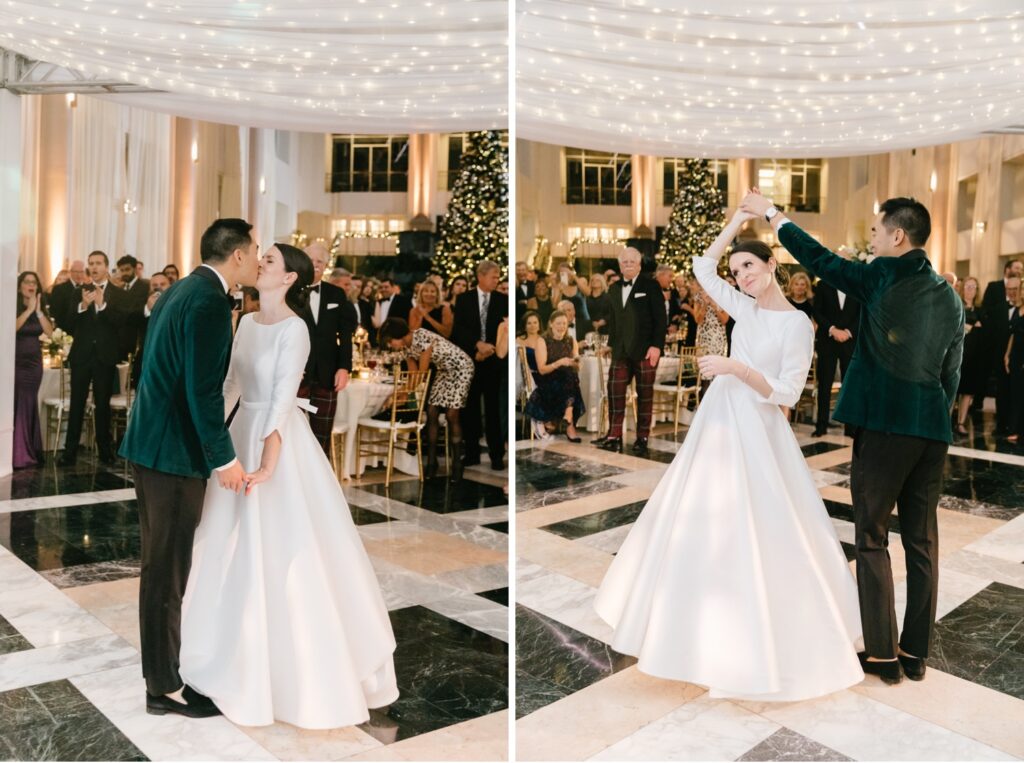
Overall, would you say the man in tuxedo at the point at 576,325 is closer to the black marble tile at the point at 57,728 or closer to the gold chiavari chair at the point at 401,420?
the gold chiavari chair at the point at 401,420

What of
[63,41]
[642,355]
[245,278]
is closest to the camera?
[245,278]

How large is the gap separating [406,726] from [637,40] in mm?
2457

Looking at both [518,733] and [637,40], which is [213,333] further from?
[637,40]

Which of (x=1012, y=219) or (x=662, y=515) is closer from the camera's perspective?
(x=662, y=515)

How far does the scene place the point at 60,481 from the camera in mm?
5863

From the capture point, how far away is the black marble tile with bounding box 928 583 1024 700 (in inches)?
112

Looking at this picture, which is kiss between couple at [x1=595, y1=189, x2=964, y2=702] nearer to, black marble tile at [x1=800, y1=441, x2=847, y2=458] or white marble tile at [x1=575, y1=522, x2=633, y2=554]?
white marble tile at [x1=575, y1=522, x2=633, y2=554]

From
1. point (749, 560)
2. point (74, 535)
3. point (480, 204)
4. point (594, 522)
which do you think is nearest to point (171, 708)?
point (749, 560)

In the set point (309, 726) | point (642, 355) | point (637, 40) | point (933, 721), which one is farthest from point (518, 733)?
point (642, 355)

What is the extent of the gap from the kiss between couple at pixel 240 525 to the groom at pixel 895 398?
1.54 m

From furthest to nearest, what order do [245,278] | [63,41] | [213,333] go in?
[63,41], [245,278], [213,333]

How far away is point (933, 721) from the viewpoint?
249cm

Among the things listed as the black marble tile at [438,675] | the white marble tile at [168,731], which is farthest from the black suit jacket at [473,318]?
the white marble tile at [168,731]

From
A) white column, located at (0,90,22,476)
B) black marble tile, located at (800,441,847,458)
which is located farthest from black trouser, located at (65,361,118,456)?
Result: black marble tile, located at (800,441,847,458)
